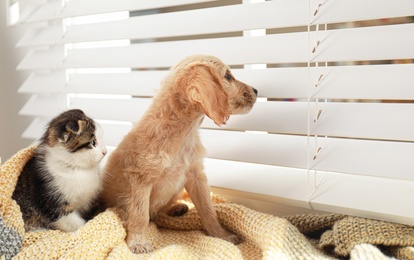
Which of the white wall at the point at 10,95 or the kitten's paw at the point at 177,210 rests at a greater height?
the white wall at the point at 10,95

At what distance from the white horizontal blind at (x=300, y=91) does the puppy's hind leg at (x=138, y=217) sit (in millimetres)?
276

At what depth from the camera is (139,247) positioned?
1058mm

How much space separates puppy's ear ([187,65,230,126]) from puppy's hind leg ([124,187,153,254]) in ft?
0.84

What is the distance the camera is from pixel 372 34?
1.02 meters

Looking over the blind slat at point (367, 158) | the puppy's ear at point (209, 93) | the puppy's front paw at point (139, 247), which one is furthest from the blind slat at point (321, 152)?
the puppy's front paw at point (139, 247)

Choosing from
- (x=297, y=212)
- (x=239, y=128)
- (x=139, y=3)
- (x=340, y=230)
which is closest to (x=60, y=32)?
(x=139, y=3)

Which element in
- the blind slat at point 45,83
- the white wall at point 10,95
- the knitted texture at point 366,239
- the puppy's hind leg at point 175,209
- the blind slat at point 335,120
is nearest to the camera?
the knitted texture at point 366,239

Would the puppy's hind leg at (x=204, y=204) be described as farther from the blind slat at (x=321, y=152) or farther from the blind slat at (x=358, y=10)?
the blind slat at (x=358, y=10)

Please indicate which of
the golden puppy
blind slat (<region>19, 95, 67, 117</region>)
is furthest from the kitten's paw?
blind slat (<region>19, 95, 67, 117</region>)

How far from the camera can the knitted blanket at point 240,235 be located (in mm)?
938

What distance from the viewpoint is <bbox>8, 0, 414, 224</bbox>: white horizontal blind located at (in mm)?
1012

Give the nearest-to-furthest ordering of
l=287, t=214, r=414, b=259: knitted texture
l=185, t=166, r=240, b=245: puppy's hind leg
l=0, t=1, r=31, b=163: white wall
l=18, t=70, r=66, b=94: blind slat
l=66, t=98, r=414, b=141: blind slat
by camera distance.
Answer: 1. l=287, t=214, r=414, b=259: knitted texture
2. l=66, t=98, r=414, b=141: blind slat
3. l=185, t=166, r=240, b=245: puppy's hind leg
4. l=18, t=70, r=66, b=94: blind slat
5. l=0, t=1, r=31, b=163: white wall

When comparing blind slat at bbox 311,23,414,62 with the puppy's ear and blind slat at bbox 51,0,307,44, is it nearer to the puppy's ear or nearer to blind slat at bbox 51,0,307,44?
blind slat at bbox 51,0,307,44

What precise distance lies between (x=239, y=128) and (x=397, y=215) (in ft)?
1.41
